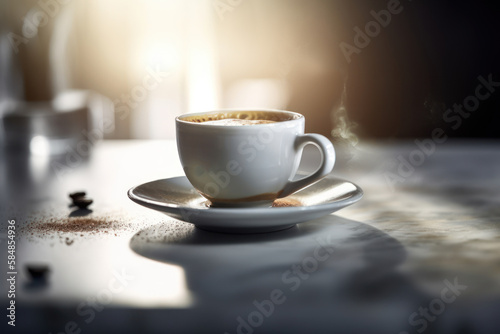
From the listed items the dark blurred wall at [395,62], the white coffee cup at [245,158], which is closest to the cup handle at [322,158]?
the white coffee cup at [245,158]

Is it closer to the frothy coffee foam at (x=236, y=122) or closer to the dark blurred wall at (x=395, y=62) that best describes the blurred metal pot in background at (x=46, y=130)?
the frothy coffee foam at (x=236, y=122)

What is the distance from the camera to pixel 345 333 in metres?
0.45

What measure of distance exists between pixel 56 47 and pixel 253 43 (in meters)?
0.66

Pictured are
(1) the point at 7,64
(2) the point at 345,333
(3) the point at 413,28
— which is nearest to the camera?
(2) the point at 345,333

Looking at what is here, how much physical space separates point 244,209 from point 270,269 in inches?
2.9

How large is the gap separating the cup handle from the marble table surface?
45 millimetres

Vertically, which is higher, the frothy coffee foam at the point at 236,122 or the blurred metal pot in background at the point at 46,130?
the frothy coffee foam at the point at 236,122

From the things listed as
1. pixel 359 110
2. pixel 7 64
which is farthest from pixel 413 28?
pixel 7 64

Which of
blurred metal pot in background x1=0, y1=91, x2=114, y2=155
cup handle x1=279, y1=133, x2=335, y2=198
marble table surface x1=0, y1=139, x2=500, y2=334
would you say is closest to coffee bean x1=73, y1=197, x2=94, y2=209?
marble table surface x1=0, y1=139, x2=500, y2=334

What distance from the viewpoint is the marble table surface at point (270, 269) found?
1.47 ft

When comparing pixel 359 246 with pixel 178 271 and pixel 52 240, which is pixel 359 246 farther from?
pixel 52 240

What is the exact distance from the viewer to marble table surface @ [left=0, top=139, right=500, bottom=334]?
45cm

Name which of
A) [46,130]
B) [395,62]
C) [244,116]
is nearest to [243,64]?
[395,62]

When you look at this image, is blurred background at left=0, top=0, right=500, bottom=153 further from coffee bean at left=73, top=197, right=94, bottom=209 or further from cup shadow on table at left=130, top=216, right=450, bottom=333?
cup shadow on table at left=130, top=216, right=450, bottom=333
